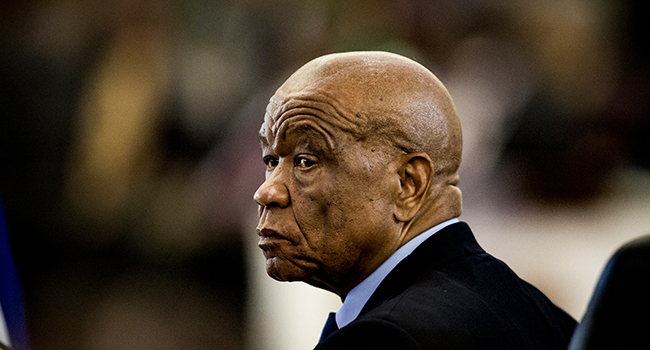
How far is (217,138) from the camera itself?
4211mm

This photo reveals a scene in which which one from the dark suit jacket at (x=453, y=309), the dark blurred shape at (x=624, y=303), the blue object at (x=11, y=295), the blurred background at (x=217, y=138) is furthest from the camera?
the blurred background at (x=217, y=138)

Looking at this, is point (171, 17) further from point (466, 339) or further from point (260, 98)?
point (466, 339)

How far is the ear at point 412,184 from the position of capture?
6.43ft

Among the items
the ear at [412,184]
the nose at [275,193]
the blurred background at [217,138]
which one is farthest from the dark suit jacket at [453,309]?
the blurred background at [217,138]

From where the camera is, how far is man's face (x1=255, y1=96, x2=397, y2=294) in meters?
1.93

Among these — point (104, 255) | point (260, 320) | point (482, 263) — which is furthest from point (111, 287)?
point (482, 263)

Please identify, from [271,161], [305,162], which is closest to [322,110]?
[305,162]

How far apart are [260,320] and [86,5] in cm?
205

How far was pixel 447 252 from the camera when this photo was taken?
1892mm

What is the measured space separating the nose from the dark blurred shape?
3.63 ft

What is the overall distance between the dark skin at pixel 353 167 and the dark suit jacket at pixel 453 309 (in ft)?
0.39

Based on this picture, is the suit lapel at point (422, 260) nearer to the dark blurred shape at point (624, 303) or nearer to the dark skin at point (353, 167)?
the dark skin at point (353, 167)

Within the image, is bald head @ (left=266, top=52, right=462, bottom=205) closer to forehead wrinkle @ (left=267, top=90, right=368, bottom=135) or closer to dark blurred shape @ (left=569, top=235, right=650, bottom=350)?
forehead wrinkle @ (left=267, top=90, right=368, bottom=135)

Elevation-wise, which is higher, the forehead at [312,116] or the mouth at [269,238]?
the forehead at [312,116]
